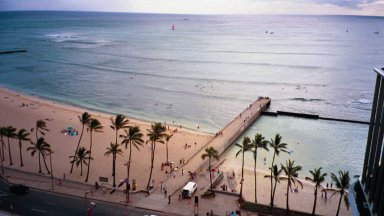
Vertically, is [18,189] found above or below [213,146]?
above

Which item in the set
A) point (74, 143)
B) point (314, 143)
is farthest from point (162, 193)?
point (314, 143)

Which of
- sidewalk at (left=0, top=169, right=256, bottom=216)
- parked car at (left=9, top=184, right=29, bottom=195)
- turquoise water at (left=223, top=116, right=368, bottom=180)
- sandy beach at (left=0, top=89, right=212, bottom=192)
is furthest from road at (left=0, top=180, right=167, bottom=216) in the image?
turquoise water at (left=223, top=116, right=368, bottom=180)

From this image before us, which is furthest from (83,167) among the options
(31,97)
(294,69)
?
(294,69)

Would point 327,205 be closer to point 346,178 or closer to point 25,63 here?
point 346,178

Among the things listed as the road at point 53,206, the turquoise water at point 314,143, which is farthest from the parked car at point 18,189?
the turquoise water at point 314,143

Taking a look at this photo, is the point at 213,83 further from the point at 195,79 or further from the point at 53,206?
the point at 53,206

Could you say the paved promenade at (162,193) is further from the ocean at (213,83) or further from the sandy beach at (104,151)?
the ocean at (213,83)

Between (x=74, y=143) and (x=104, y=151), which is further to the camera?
(x=74, y=143)
